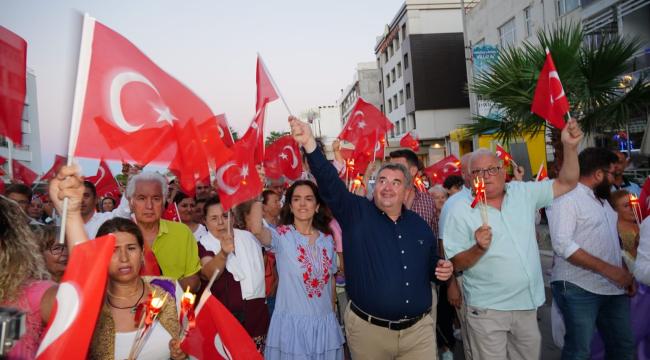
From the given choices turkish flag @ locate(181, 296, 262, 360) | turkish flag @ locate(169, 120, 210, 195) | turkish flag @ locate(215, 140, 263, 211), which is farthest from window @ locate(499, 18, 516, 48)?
turkish flag @ locate(181, 296, 262, 360)

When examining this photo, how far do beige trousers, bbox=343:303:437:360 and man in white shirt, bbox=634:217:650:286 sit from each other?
149 cm

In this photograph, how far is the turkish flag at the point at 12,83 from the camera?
2.53 metres

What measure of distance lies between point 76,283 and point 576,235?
3.66 metres

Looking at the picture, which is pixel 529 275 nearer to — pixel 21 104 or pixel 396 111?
pixel 21 104

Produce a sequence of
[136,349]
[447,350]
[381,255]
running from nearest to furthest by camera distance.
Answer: [136,349] → [381,255] → [447,350]

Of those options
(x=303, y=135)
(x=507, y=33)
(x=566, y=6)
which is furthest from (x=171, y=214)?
(x=507, y=33)

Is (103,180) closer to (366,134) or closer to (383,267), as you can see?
(366,134)

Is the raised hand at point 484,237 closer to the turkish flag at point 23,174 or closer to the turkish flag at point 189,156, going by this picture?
the turkish flag at point 189,156

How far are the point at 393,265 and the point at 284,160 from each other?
449 centimetres

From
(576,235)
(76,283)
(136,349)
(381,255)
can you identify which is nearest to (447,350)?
(576,235)

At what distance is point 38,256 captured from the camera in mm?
2150

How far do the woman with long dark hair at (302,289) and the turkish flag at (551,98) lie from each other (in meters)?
2.14

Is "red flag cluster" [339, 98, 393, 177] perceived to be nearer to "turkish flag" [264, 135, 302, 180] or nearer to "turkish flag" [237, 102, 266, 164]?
"turkish flag" [264, 135, 302, 180]

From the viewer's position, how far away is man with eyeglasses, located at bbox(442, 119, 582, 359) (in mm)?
3564
